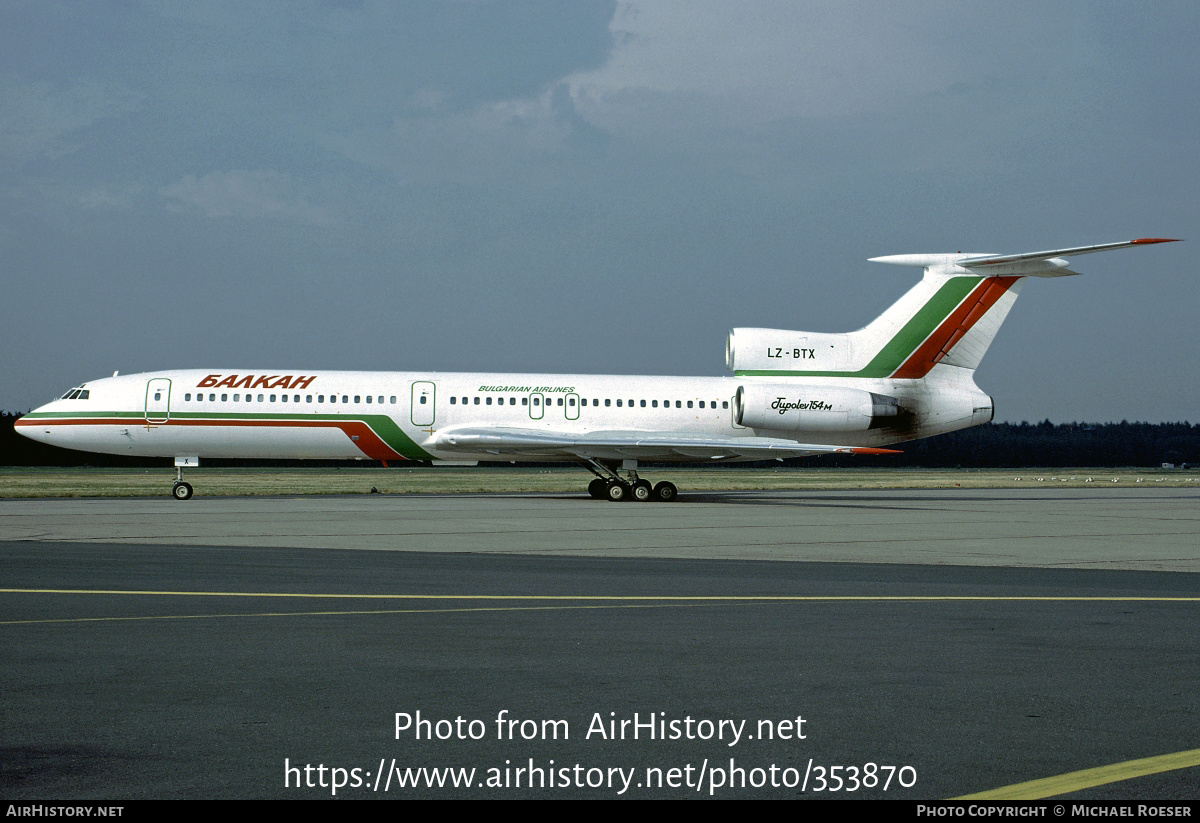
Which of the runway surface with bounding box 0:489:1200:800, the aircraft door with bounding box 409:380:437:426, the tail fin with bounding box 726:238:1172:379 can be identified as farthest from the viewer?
the tail fin with bounding box 726:238:1172:379

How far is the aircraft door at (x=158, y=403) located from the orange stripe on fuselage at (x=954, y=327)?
19979mm

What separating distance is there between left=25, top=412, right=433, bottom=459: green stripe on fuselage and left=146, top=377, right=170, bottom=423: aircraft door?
109 mm

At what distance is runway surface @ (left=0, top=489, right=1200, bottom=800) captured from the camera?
5078 mm

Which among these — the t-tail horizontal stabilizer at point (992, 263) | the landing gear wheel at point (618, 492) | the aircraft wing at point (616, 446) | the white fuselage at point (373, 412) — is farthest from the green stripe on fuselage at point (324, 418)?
the t-tail horizontal stabilizer at point (992, 263)

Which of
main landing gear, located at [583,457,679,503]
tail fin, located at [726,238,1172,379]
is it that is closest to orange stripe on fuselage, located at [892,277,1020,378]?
tail fin, located at [726,238,1172,379]

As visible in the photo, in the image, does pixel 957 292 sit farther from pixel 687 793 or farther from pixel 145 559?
pixel 687 793

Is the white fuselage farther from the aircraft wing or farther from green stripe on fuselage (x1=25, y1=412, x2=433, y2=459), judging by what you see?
the aircraft wing

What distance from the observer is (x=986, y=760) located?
5.20 meters

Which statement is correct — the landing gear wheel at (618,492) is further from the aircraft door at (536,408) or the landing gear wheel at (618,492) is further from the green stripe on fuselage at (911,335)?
the green stripe on fuselage at (911,335)

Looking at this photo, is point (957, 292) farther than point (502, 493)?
No

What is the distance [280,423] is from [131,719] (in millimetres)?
25831

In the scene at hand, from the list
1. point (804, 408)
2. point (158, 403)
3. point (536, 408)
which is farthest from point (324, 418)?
point (804, 408)

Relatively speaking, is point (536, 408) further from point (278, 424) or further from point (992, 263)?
point (992, 263)
